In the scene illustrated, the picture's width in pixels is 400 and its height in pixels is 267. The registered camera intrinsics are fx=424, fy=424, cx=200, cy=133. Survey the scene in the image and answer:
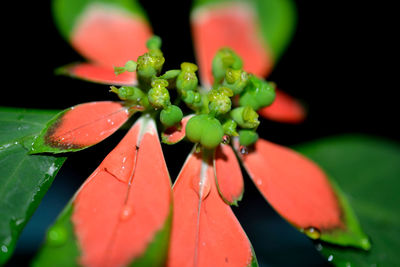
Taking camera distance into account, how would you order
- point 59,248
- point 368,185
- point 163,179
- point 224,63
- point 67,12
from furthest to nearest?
point 368,185, point 67,12, point 224,63, point 163,179, point 59,248

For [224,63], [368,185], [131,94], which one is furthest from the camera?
[368,185]

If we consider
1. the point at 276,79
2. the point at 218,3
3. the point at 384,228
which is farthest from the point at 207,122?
the point at 276,79

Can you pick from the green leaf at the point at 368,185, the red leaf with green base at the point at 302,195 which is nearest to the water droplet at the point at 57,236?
→ the red leaf with green base at the point at 302,195

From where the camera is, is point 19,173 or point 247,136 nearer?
point 19,173

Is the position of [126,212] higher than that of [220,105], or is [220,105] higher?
[220,105]

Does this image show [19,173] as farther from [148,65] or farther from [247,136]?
[247,136]

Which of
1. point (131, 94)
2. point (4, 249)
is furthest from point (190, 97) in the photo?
point (4, 249)
